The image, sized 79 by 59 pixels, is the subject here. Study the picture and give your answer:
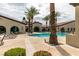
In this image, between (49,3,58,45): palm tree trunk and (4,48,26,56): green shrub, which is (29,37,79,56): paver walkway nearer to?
(49,3,58,45): palm tree trunk

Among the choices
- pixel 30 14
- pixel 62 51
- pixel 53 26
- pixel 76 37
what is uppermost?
pixel 30 14

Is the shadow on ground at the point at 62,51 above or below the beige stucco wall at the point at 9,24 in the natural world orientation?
below

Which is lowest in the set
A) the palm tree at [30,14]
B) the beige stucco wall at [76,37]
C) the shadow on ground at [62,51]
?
the shadow on ground at [62,51]

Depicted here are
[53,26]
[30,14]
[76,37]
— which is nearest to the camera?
[30,14]

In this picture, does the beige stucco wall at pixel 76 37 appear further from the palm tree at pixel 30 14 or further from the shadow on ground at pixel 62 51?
the palm tree at pixel 30 14

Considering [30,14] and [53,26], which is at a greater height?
[30,14]

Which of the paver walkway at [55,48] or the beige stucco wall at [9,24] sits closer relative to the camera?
the paver walkway at [55,48]

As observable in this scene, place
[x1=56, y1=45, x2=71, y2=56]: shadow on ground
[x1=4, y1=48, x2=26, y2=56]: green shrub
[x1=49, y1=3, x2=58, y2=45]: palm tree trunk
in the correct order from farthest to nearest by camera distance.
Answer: [x1=49, y1=3, x2=58, y2=45]: palm tree trunk → [x1=56, y1=45, x2=71, y2=56]: shadow on ground → [x1=4, y1=48, x2=26, y2=56]: green shrub

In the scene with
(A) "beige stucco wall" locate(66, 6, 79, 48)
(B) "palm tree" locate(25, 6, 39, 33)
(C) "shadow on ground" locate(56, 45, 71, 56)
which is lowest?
(C) "shadow on ground" locate(56, 45, 71, 56)

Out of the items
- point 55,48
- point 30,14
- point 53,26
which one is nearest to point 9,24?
point 30,14

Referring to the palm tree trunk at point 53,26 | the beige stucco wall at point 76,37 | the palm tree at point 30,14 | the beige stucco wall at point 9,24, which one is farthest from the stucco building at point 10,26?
the beige stucco wall at point 76,37

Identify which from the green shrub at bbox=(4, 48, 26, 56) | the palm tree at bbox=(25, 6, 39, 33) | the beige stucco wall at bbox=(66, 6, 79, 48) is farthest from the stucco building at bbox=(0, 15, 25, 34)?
the beige stucco wall at bbox=(66, 6, 79, 48)

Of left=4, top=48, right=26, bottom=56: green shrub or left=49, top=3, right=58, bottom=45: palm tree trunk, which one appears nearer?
left=4, top=48, right=26, bottom=56: green shrub

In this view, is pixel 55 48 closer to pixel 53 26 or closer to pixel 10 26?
pixel 53 26
